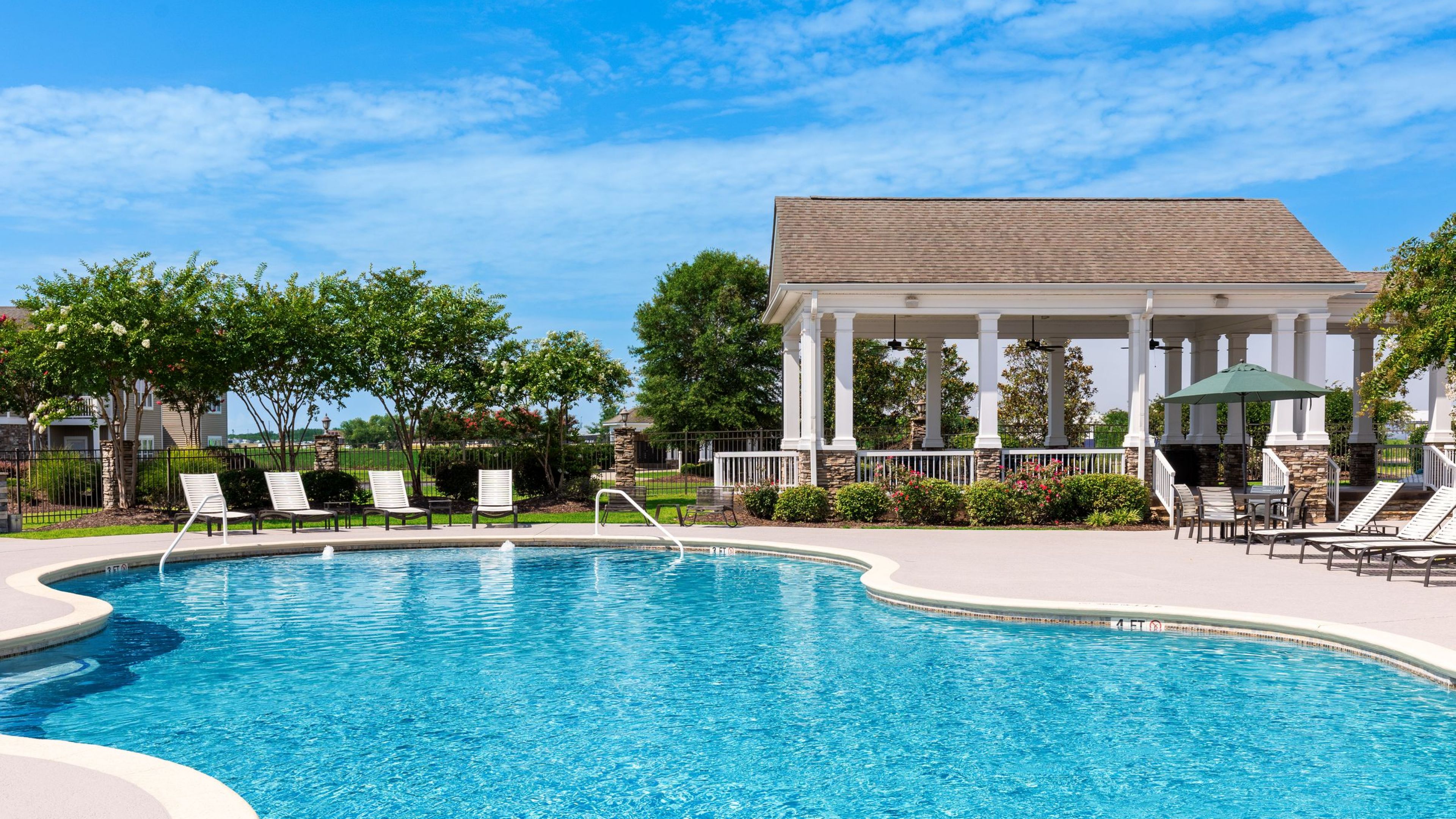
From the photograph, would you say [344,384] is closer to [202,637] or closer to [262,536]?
[262,536]

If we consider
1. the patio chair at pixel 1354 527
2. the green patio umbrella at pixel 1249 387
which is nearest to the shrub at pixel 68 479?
the green patio umbrella at pixel 1249 387

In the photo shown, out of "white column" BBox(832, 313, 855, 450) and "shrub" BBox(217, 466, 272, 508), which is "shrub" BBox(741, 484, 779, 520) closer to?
"white column" BBox(832, 313, 855, 450)

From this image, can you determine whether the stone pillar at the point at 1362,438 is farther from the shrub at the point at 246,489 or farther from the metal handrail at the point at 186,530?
the shrub at the point at 246,489

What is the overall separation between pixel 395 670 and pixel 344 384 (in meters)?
16.5

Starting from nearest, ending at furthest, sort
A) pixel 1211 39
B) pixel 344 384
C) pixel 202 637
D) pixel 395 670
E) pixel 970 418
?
pixel 395 670
pixel 202 637
pixel 1211 39
pixel 344 384
pixel 970 418

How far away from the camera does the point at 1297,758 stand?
645cm

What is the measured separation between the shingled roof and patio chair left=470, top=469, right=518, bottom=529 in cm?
708

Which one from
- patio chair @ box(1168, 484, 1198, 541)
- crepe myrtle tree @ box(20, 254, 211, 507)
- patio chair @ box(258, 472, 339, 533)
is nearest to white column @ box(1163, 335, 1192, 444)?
patio chair @ box(1168, 484, 1198, 541)

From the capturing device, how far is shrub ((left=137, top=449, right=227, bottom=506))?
23.6 m

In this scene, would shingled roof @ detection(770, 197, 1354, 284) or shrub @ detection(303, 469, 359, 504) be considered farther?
shrub @ detection(303, 469, 359, 504)

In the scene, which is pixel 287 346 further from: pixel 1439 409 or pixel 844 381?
pixel 1439 409

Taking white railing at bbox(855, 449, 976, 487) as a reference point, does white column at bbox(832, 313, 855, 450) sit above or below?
above

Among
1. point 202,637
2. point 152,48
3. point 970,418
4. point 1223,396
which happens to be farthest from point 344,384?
point 970,418

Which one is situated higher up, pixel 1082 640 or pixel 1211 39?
pixel 1211 39
